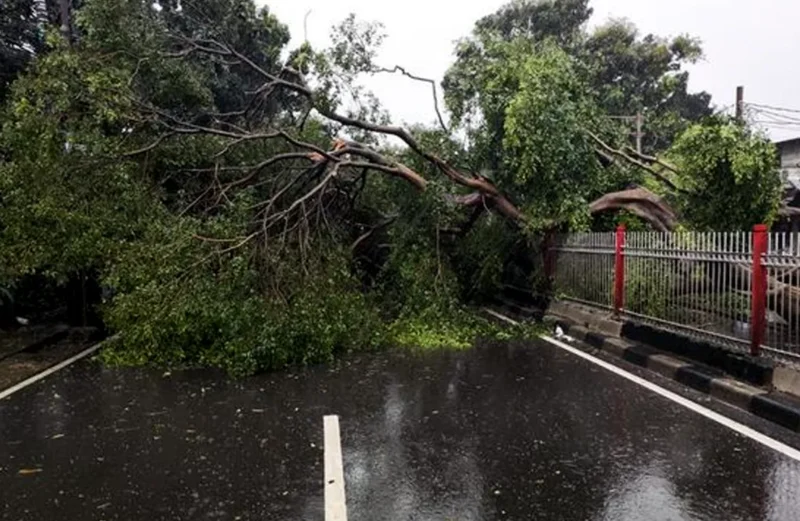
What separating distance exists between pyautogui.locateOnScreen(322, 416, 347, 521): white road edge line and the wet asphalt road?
0.06 m

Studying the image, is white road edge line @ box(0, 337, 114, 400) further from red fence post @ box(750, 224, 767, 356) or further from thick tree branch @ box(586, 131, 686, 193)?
thick tree branch @ box(586, 131, 686, 193)

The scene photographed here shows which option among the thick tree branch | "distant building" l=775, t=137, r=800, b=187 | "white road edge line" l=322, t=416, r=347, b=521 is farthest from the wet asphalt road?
"distant building" l=775, t=137, r=800, b=187

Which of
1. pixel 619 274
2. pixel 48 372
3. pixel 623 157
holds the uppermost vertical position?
pixel 623 157

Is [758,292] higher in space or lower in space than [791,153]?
lower

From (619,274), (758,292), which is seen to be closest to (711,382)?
(758,292)

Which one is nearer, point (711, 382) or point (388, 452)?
point (388, 452)

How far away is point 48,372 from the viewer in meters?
8.58

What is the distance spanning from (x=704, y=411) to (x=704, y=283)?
2291mm

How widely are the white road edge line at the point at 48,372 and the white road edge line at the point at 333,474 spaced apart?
3955mm

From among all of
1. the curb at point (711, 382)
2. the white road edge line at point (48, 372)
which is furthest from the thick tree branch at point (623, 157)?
the white road edge line at point (48, 372)

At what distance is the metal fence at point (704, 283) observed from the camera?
6.69 m

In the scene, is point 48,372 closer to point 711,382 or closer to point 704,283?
point 711,382

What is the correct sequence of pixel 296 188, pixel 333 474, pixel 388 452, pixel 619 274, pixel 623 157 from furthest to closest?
pixel 623 157, pixel 296 188, pixel 619 274, pixel 388 452, pixel 333 474

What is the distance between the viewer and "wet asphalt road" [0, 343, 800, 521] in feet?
13.6
